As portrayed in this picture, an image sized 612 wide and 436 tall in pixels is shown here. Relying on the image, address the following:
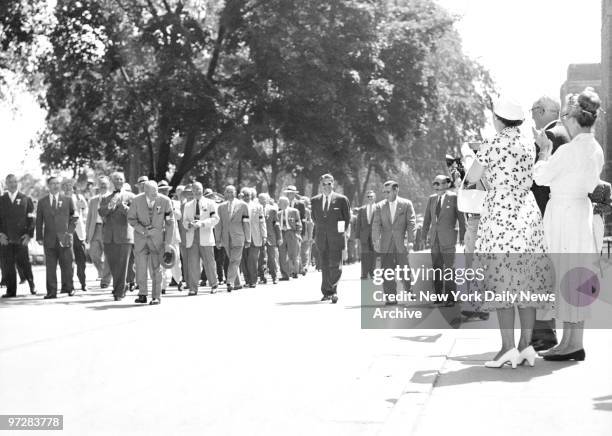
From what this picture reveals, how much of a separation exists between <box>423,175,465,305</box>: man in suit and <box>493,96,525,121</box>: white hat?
20.0 ft

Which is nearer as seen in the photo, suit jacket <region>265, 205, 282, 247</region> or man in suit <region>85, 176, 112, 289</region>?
man in suit <region>85, 176, 112, 289</region>

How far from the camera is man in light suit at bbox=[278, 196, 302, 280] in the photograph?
24.8 metres

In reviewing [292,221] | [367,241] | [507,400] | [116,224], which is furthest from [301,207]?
[507,400]

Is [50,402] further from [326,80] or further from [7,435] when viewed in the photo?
[326,80]

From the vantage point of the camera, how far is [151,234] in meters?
15.9

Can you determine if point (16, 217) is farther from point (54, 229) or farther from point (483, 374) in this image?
point (483, 374)

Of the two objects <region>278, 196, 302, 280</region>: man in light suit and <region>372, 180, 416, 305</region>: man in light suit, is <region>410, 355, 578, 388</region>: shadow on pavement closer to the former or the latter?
<region>372, 180, 416, 305</region>: man in light suit

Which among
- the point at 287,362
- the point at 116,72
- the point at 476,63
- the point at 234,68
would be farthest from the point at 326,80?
the point at 287,362

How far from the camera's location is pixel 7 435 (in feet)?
19.6

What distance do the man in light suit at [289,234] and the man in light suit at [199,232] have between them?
5353mm

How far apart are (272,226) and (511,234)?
15.8m

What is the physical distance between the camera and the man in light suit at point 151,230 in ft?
52.2

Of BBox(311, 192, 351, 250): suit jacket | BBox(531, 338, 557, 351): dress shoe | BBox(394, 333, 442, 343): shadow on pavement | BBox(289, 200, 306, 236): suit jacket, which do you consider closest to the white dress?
BBox(531, 338, 557, 351): dress shoe

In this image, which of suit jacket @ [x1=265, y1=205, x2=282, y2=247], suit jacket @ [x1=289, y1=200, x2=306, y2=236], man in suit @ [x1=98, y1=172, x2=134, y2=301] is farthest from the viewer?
suit jacket @ [x1=289, y1=200, x2=306, y2=236]
